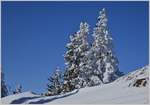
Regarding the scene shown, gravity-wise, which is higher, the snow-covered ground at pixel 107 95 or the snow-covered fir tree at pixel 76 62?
the snow-covered fir tree at pixel 76 62

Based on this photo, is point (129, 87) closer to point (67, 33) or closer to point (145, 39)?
point (145, 39)

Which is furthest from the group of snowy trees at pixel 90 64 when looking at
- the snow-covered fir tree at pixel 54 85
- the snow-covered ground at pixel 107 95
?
the snow-covered ground at pixel 107 95

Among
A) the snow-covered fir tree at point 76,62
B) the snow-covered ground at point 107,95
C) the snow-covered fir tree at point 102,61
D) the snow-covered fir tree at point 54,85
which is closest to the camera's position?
the snow-covered ground at point 107,95

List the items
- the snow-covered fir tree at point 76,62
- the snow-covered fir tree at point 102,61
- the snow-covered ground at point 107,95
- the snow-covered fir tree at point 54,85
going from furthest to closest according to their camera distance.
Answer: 1. the snow-covered fir tree at point 76,62
2. the snow-covered fir tree at point 102,61
3. the snow-covered fir tree at point 54,85
4. the snow-covered ground at point 107,95

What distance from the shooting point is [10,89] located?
68.3ft

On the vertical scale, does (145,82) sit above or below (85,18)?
below

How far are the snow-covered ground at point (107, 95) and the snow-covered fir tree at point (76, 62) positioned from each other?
7033mm

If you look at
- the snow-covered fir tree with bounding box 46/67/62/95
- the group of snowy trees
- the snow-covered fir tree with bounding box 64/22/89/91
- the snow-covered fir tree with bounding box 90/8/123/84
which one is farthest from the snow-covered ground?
the snow-covered fir tree with bounding box 64/22/89/91

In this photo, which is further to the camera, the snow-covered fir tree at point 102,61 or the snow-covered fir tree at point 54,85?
the snow-covered fir tree at point 102,61

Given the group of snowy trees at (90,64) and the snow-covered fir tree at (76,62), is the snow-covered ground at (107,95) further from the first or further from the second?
the snow-covered fir tree at (76,62)

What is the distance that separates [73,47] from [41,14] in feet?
31.1

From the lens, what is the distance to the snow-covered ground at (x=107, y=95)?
16.9 meters

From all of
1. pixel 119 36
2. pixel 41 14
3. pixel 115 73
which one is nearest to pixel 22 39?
pixel 41 14

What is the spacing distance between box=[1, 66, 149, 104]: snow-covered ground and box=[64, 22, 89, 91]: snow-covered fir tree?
23.1ft
